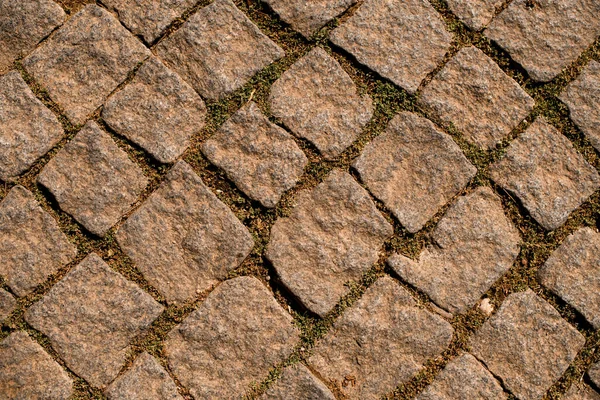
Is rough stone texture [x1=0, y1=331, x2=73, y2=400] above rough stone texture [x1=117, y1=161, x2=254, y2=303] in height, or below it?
below

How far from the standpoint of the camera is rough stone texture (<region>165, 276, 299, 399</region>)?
2383 mm

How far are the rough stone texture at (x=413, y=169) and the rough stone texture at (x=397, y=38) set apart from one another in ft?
0.60

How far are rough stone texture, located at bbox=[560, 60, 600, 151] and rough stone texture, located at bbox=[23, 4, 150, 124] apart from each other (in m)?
1.71

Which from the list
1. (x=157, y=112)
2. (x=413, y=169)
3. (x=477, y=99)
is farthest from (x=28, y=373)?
(x=477, y=99)

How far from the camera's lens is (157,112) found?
2.46 m

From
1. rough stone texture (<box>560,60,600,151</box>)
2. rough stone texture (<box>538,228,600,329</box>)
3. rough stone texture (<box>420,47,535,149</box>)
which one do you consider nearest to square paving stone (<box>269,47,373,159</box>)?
rough stone texture (<box>420,47,535,149</box>)

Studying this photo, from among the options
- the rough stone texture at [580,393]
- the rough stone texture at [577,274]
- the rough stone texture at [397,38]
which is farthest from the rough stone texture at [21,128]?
the rough stone texture at [580,393]

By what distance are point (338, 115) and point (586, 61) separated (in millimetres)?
1054

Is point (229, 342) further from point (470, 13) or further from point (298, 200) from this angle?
point (470, 13)

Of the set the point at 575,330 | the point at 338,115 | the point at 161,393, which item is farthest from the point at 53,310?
the point at 575,330

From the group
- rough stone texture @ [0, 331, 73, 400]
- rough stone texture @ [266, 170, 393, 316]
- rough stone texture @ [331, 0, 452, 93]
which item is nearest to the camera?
rough stone texture @ [0, 331, 73, 400]

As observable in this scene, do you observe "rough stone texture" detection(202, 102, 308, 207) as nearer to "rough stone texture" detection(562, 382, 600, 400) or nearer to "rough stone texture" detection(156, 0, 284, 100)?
"rough stone texture" detection(156, 0, 284, 100)

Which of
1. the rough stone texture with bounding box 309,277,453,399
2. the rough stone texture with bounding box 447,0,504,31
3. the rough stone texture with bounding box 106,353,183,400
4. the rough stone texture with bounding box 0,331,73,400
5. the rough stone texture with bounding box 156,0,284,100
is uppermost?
the rough stone texture with bounding box 447,0,504,31

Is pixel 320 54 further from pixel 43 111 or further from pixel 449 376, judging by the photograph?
pixel 449 376
